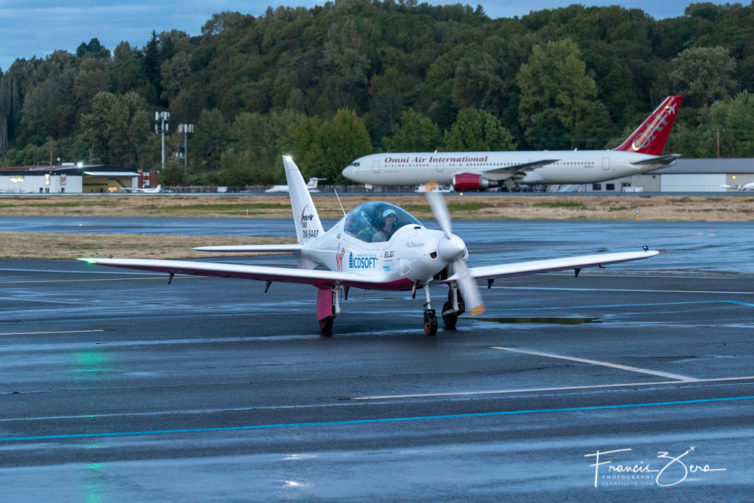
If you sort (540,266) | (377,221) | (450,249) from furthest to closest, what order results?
(540,266), (377,221), (450,249)

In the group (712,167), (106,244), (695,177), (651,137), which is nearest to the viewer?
(106,244)

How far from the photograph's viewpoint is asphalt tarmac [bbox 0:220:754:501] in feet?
28.5

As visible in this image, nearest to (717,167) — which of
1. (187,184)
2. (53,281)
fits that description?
(187,184)

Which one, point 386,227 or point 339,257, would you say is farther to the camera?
point 339,257

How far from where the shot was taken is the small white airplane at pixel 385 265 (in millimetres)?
17406

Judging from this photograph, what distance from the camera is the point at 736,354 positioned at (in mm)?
15594

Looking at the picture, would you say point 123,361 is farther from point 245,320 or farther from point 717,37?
point 717,37

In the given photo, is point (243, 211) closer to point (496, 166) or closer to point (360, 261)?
point (496, 166)

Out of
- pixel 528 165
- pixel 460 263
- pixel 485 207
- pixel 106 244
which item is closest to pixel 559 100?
pixel 528 165

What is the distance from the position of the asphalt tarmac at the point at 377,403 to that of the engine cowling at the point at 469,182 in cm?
7332

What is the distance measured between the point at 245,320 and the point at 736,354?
930 cm

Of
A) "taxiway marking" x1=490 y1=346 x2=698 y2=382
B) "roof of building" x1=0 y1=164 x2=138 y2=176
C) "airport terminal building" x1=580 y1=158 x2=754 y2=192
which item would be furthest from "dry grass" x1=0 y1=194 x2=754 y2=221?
"roof of building" x1=0 y1=164 x2=138 y2=176

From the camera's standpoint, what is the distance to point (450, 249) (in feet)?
56.0

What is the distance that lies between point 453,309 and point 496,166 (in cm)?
7989
